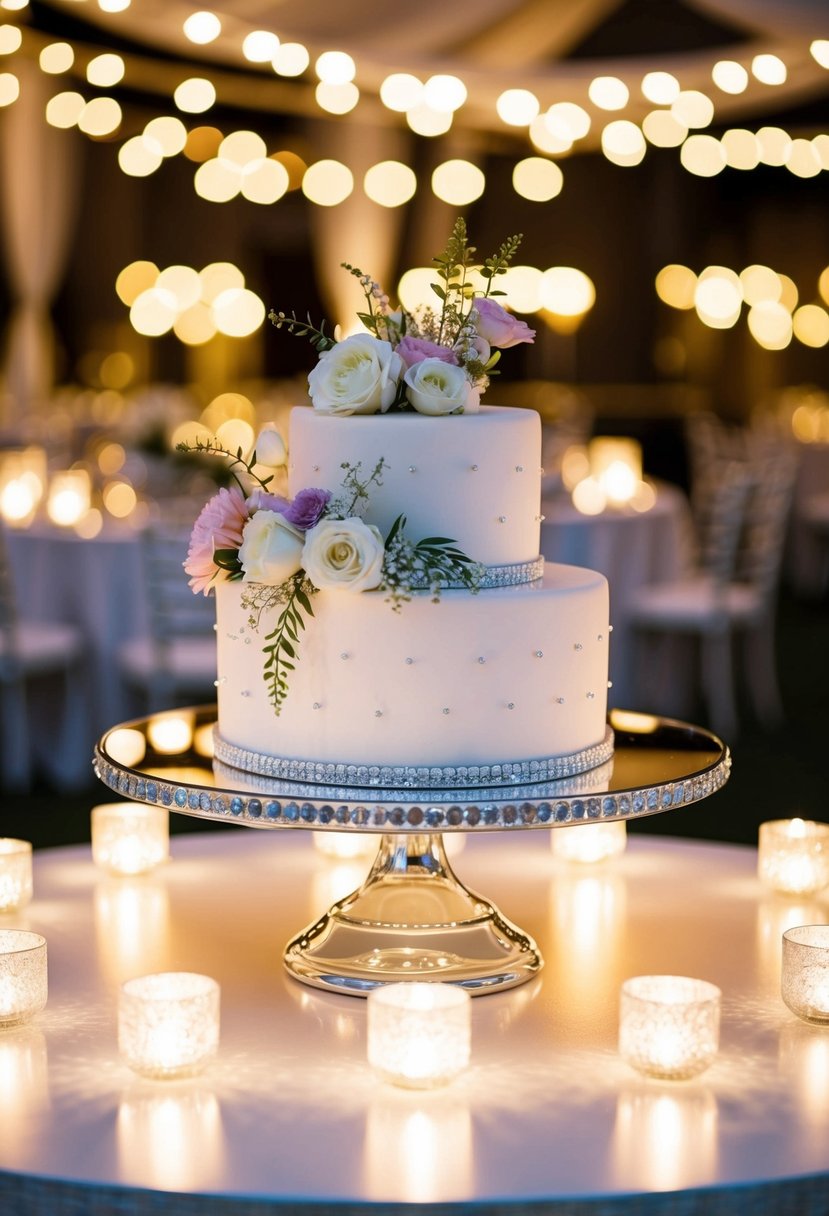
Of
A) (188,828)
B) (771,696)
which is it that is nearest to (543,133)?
(771,696)

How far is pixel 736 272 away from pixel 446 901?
15.6 meters

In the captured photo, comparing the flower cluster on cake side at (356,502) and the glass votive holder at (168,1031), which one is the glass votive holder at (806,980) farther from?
the glass votive holder at (168,1031)

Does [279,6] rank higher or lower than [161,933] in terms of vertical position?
higher

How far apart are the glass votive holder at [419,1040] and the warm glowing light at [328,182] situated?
13.0 meters

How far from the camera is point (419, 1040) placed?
180 cm

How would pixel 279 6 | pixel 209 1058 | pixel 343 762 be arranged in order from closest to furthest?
pixel 209 1058
pixel 343 762
pixel 279 6

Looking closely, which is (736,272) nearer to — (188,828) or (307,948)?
(188,828)

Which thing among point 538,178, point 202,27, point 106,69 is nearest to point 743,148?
point 538,178

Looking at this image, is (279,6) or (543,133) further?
(543,133)

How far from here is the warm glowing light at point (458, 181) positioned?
14766 millimetres

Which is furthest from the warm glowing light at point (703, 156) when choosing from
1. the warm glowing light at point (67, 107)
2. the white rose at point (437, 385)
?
the white rose at point (437, 385)

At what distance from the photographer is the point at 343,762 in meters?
2.18

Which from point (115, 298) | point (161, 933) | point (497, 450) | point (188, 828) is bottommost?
point (188, 828)

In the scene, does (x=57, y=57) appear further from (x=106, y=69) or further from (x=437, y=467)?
(x=437, y=467)
